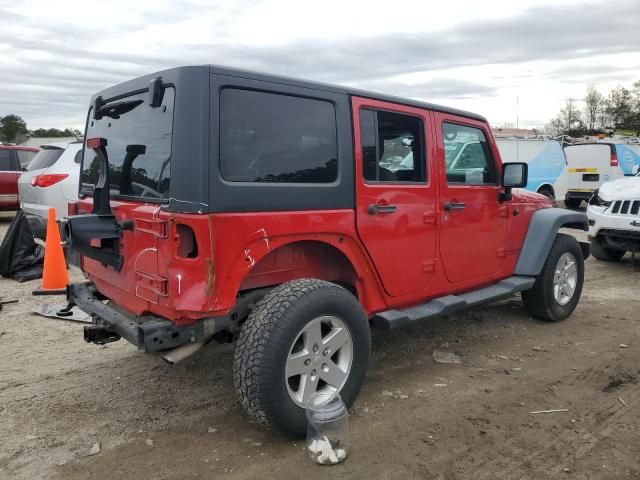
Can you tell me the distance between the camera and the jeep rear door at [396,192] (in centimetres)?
357

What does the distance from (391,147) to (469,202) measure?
3.35 ft

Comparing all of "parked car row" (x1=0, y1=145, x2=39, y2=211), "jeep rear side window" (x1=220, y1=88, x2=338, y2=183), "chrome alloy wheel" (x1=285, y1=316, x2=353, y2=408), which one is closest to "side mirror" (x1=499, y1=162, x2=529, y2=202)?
"jeep rear side window" (x1=220, y1=88, x2=338, y2=183)

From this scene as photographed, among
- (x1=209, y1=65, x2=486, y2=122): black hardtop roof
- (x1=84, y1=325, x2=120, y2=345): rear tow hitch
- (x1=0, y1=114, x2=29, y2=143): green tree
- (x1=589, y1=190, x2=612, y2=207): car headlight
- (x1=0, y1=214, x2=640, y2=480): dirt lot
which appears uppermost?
(x1=0, y1=114, x2=29, y2=143): green tree

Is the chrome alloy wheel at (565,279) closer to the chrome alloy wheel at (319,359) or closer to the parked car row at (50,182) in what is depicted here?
the chrome alloy wheel at (319,359)

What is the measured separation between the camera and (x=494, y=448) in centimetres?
304

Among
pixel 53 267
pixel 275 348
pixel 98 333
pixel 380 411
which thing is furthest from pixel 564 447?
pixel 53 267

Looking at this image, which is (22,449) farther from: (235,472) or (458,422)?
(458,422)

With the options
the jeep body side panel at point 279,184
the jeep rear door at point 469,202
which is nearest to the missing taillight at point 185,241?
the jeep body side panel at point 279,184

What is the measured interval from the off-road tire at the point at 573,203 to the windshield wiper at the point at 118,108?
15.1m

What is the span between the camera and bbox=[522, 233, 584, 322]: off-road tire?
5.15m

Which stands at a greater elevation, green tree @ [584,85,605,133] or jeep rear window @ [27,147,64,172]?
green tree @ [584,85,605,133]

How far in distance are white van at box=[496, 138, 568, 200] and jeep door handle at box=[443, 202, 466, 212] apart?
10813mm

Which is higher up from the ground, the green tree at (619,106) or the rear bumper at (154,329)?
the green tree at (619,106)

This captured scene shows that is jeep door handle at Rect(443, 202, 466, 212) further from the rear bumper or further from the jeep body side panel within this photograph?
the rear bumper
